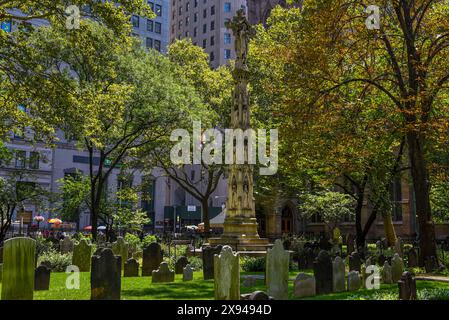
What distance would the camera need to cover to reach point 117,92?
24422mm

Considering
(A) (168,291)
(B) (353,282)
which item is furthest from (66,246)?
(B) (353,282)

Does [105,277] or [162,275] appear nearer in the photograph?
[105,277]

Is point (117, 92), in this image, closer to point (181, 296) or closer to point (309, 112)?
point (309, 112)

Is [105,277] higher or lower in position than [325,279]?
higher

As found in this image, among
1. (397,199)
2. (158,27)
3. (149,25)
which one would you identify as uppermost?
(158,27)

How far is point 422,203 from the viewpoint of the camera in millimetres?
17891

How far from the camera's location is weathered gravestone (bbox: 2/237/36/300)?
358 inches

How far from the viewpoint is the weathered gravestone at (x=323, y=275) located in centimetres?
1175

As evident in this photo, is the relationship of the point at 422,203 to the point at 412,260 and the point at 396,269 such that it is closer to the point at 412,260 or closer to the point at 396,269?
the point at 412,260

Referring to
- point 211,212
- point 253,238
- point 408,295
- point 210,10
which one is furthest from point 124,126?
point 210,10

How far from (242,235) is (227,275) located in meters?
11.7

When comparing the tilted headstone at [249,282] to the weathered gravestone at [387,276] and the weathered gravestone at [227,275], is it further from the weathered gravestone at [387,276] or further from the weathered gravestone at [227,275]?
the weathered gravestone at [387,276]

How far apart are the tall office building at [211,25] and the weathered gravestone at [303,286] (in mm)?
76439

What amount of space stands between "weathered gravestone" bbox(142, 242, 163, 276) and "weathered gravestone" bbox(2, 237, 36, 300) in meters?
7.66
